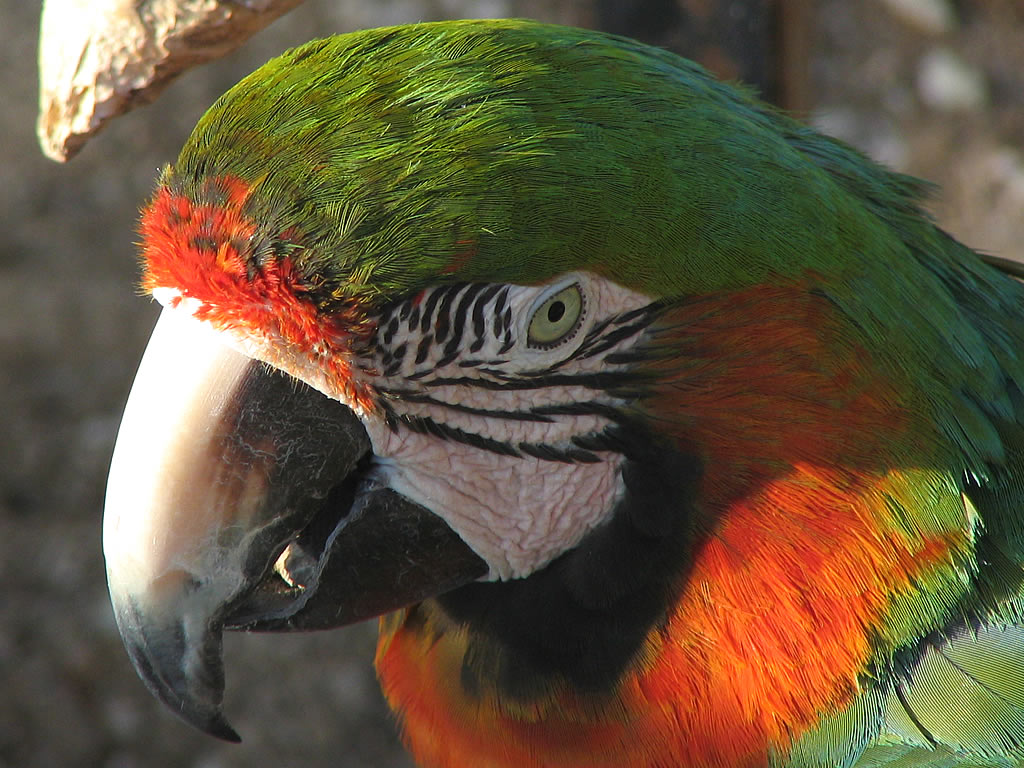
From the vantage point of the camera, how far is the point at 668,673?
1178 mm

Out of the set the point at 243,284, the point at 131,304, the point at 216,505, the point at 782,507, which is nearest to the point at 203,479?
the point at 216,505

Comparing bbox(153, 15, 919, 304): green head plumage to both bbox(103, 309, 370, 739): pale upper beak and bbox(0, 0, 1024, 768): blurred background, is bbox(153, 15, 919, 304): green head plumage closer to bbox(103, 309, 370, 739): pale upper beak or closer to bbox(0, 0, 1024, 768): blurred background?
bbox(103, 309, 370, 739): pale upper beak

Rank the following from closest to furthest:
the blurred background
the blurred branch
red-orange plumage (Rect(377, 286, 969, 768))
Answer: red-orange plumage (Rect(377, 286, 969, 768)) → the blurred branch → the blurred background

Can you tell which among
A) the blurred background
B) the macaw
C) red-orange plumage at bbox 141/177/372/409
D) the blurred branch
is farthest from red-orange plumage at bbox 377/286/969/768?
the blurred background

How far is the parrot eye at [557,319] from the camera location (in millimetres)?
1067

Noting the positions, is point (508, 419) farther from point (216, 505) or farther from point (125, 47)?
point (125, 47)

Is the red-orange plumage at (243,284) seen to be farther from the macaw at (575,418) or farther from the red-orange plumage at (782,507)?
the red-orange plumage at (782,507)

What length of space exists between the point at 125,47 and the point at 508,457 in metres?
0.75

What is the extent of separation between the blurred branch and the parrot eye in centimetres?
61

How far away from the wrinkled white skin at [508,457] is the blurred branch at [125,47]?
1.47 ft

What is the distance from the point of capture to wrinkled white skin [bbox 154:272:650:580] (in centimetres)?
106

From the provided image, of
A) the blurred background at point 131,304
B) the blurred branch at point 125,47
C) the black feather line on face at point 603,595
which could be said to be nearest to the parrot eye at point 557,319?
the black feather line on face at point 603,595

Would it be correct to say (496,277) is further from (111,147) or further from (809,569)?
(111,147)

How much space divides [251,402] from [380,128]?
30 centimetres
